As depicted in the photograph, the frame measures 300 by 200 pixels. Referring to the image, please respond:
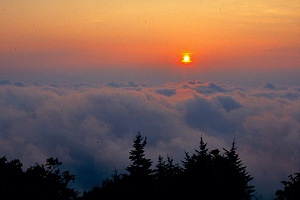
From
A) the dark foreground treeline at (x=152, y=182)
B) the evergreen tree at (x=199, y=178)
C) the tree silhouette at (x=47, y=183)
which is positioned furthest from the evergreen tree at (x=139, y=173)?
the tree silhouette at (x=47, y=183)

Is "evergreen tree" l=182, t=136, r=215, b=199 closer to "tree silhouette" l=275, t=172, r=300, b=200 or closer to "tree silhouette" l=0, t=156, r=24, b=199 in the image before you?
"tree silhouette" l=275, t=172, r=300, b=200

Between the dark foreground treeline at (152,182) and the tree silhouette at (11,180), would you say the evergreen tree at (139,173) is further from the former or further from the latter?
the tree silhouette at (11,180)

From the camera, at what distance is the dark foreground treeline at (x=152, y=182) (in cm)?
3522

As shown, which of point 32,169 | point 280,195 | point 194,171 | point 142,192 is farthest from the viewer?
point 32,169

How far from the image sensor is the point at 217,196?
115ft

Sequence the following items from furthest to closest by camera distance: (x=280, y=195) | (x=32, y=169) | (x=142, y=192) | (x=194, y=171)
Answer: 1. (x=32, y=169)
2. (x=142, y=192)
3. (x=194, y=171)
4. (x=280, y=195)

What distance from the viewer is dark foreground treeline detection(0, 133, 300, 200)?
35.2 meters

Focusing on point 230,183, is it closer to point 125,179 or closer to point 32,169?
point 125,179

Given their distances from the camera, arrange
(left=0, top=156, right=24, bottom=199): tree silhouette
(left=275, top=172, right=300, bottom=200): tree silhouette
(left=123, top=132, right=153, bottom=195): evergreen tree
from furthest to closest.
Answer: (left=123, top=132, right=153, bottom=195): evergreen tree → (left=0, top=156, right=24, bottom=199): tree silhouette → (left=275, top=172, right=300, bottom=200): tree silhouette

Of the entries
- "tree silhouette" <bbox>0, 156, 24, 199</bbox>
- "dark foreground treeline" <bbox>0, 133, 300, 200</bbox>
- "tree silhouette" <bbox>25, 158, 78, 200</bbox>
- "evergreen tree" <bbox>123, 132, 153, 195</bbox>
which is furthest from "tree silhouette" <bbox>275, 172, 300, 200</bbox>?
"tree silhouette" <bbox>0, 156, 24, 199</bbox>

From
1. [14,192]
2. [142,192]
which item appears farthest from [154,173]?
[14,192]

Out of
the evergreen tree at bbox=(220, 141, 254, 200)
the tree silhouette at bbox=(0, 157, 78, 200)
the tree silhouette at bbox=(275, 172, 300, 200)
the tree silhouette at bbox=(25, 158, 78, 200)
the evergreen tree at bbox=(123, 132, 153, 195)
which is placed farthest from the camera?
the tree silhouette at bbox=(25, 158, 78, 200)

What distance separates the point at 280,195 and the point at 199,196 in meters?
6.22

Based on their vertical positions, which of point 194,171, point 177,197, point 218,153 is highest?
point 218,153
